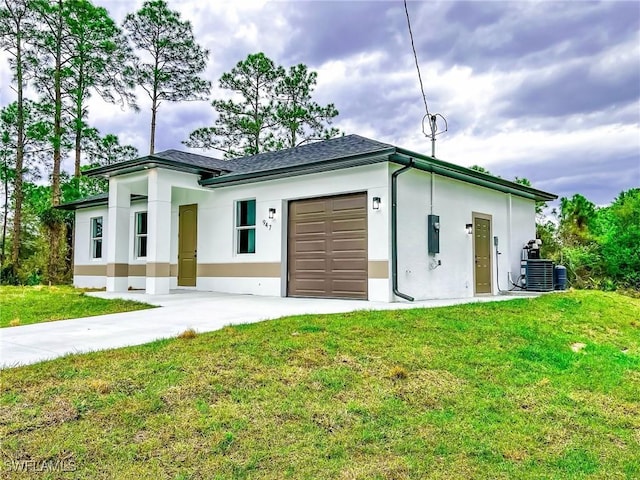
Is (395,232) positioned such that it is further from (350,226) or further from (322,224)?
(322,224)

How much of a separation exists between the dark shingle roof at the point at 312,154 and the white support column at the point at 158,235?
5.86 feet

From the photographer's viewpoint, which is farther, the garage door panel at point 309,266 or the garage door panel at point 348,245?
the garage door panel at point 309,266

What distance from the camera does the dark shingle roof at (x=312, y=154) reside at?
10.1 metres

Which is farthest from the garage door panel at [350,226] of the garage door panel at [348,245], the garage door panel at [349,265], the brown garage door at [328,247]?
the garage door panel at [349,265]

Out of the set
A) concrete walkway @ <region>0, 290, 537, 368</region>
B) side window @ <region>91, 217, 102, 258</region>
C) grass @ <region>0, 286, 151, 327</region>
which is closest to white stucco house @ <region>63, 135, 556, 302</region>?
concrete walkway @ <region>0, 290, 537, 368</region>

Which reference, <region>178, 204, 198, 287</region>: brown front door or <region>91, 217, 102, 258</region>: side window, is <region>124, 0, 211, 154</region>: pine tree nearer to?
<region>91, 217, 102, 258</region>: side window

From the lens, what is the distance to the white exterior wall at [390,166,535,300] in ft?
31.5

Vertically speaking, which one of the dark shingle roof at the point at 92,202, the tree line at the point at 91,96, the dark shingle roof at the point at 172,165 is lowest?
the dark shingle roof at the point at 92,202

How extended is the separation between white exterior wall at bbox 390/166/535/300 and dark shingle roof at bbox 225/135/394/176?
1.17 meters

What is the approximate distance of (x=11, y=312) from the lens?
28.3 feet

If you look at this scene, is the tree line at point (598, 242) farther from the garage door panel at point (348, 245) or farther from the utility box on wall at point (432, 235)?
the garage door panel at point (348, 245)

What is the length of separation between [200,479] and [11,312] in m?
7.67

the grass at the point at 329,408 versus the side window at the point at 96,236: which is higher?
the side window at the point at 96,236

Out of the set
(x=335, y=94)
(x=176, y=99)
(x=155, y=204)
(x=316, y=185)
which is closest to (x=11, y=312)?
(x=155, y=204)
